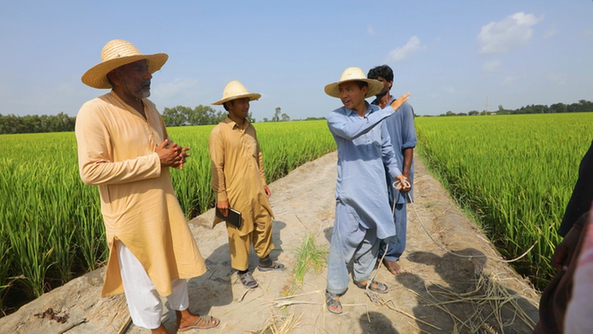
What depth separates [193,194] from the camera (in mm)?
4270

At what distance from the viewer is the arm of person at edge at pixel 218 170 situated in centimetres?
247

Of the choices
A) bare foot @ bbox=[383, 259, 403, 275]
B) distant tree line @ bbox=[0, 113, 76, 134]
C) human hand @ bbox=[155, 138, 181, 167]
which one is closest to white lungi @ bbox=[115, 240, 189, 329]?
human hand @ bbox=[155, 138, 181, 167]

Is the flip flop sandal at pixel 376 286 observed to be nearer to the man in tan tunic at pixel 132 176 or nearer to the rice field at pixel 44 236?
the man in tan tunic at pixel 132 176

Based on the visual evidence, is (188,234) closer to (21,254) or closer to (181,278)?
(181,278)

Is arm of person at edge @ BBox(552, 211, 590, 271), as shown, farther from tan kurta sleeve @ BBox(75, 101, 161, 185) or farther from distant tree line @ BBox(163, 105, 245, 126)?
distant tree line @ BBox(163, 105, 245, 126)

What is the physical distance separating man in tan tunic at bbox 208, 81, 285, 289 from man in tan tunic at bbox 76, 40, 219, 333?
65 centimetres

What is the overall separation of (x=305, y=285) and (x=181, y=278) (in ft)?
3.72

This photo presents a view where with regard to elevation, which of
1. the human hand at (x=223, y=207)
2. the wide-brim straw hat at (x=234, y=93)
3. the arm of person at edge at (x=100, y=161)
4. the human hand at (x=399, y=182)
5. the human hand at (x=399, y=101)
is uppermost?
the wide-brim straw hat at (x=234, y=93)

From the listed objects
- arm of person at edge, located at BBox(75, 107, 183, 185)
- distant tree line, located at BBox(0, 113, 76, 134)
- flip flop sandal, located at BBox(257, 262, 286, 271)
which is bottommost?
flip flop sandal, located at BBox(257, 262, 286, 271)

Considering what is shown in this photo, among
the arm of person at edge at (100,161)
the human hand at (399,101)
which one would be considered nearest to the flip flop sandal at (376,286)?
the human hand at (399,101)

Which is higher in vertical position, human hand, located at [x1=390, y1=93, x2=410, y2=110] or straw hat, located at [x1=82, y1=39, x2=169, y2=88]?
straw hat, located at [x1=82, y1=39, x2=169, y2=88]

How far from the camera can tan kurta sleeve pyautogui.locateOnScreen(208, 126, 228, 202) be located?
2.46 metres

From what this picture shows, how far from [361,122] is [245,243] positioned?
4.79 feet

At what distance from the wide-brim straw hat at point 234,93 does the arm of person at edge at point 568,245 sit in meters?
2.08
